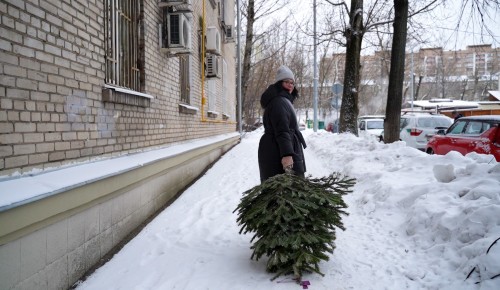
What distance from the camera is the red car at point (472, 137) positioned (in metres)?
6.93

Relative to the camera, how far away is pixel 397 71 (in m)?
9.74

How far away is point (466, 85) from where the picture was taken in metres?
66.9

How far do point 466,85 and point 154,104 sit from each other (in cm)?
7425

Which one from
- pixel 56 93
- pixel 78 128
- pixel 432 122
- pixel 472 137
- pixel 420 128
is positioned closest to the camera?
pixel 56 93

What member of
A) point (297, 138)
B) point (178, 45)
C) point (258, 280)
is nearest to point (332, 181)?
point (297, 138)

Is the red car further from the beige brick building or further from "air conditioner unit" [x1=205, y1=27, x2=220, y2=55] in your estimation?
"air conditioner unit" [x1=205, y1=27, x2=220, y2=55]

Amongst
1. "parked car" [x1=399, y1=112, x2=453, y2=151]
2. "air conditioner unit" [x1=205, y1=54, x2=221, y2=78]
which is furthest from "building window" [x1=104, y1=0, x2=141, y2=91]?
"parked car" [x1=399, y1=112, x2=453, y2=151]

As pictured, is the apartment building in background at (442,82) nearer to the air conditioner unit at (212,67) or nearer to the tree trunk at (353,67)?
the tree trunk at (353,67)

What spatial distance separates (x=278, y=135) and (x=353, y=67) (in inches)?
405

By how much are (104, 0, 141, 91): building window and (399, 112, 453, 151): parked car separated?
34.6 ft

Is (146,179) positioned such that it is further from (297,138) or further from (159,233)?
(297,138)

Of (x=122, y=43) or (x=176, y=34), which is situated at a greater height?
(x=176, y=34)

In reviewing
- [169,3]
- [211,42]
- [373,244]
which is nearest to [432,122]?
[211,42]

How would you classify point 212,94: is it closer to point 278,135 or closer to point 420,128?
point 420,128
